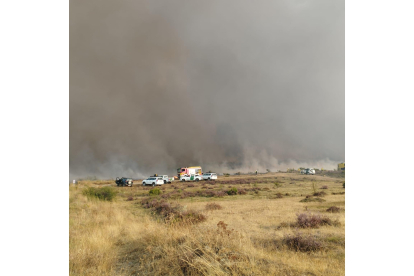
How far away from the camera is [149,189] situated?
6.32 metres

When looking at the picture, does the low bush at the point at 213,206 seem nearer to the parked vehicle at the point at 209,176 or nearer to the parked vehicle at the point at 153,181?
the parked vehicle at the point at 209,176

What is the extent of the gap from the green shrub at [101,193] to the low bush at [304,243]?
600 cm

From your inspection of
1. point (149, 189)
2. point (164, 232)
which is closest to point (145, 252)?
point (164, 232)

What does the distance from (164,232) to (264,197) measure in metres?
3.49

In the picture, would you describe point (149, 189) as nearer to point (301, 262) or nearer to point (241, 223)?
point (241, 223)

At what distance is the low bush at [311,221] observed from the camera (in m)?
5.02

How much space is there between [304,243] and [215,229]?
1596 millimetres

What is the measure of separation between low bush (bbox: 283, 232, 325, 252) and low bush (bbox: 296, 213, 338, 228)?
1.05 metres

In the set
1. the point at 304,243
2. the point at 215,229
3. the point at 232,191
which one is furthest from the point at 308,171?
the point at 215,229

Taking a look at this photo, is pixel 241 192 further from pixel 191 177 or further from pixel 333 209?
pixel 333 209

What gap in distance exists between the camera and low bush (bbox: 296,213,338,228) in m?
5.02

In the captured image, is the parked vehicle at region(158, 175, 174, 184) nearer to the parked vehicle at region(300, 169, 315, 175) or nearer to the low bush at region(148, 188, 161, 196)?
the low bush at region(148, 188, 161, 196)
